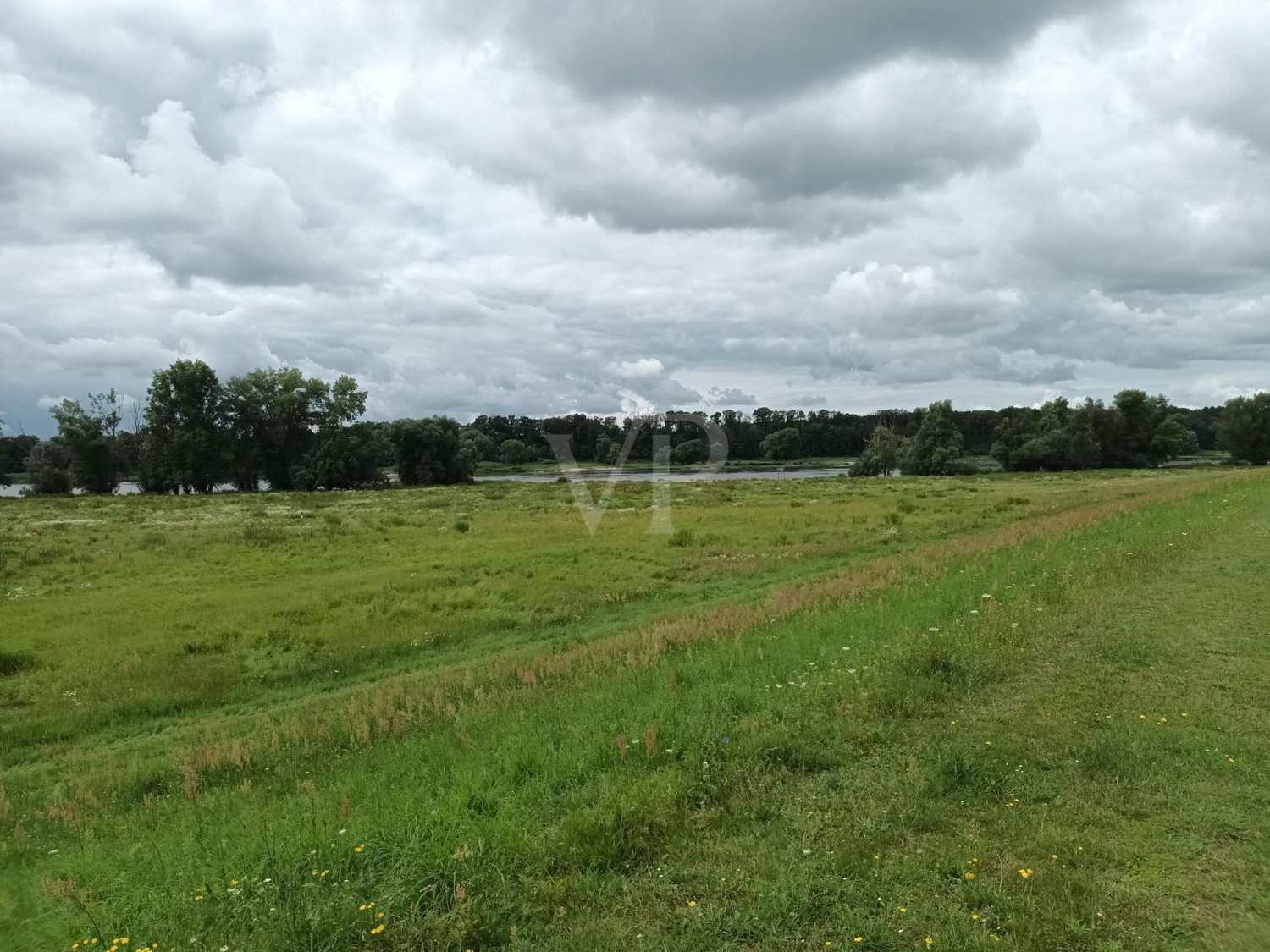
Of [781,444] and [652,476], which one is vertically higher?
[781,444]

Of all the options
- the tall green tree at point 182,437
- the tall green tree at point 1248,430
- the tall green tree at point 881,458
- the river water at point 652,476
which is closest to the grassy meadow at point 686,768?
the river water at point 652,476

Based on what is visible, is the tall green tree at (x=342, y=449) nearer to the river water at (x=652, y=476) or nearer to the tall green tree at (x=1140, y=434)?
the river water at (x=652, y=476)

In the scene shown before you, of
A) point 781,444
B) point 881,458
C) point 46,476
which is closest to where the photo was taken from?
point 46,476

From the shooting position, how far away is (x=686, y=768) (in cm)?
644

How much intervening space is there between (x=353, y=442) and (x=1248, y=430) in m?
130

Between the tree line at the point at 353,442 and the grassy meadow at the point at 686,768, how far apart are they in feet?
175

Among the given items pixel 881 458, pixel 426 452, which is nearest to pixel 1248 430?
pixel 881 458

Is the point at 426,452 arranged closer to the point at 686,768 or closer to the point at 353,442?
the point at 353,442

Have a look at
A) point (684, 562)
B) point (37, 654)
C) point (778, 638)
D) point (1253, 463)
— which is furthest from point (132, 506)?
point (1253, 463)

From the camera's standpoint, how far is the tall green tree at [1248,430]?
10662cm

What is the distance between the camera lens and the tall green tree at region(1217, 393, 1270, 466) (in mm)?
106625
